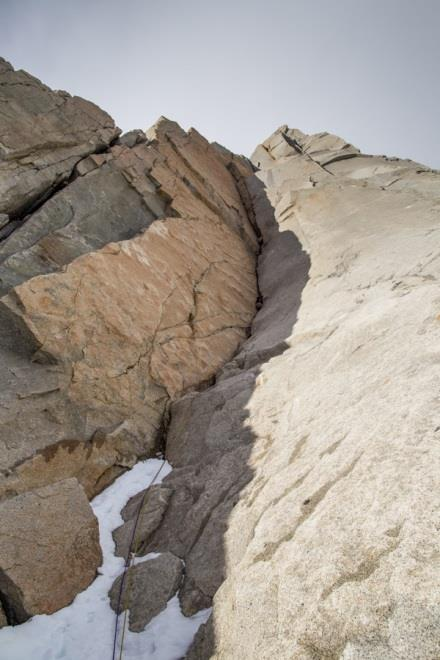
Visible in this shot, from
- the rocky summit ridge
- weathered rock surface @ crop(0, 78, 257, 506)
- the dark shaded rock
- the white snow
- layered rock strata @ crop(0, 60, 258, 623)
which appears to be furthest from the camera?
weathered rock surface @ crop(0, 78, 257, 506)

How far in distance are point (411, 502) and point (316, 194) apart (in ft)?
54.1

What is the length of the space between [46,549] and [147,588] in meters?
1.73

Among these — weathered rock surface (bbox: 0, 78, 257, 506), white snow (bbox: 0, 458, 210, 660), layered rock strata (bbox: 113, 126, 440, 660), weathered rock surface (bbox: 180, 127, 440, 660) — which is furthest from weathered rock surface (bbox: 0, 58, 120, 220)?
white snow (bbox: 0, 458, 210, 660)

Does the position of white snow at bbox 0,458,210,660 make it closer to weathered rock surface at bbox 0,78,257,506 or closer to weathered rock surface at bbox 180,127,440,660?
weathered rock surface at bbox 180,127,440,660

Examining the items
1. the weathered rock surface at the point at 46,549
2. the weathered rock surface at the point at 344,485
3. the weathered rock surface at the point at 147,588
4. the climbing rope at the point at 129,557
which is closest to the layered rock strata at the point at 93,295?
the weathered rock surface at the point at 46,549

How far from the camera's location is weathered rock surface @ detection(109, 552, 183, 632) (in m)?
5.20

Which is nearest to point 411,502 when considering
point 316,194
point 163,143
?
point 316,194

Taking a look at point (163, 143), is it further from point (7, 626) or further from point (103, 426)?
point (7, 626)

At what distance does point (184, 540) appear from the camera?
622cm

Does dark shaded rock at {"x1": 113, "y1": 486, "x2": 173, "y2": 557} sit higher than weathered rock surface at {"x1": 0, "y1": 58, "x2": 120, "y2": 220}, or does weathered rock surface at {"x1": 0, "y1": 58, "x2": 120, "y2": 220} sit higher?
weathered rock surface at {"x1": 0, "y1": 58, "x2": 120, "y2": 220}

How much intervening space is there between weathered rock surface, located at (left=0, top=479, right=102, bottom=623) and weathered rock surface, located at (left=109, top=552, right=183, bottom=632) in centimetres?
71

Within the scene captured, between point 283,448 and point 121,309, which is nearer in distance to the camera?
point 283,448

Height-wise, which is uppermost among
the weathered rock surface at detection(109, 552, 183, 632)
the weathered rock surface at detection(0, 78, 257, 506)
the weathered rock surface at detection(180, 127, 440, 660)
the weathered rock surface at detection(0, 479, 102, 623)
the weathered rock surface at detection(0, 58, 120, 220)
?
the weathered rock surface at detection(0, 58, 120, 220)

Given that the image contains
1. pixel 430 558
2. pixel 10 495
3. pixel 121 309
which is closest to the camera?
pixel 430 558
